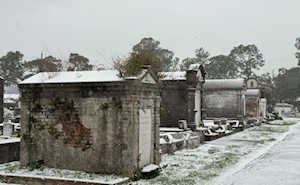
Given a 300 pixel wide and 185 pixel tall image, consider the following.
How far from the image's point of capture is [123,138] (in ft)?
33.8

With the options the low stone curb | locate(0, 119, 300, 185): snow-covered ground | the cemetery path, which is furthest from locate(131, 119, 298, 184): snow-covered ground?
the low stone curb

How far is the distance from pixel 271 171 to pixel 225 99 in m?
24.1

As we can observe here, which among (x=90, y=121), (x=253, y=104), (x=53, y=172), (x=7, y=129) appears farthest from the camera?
(x=253, y=104)

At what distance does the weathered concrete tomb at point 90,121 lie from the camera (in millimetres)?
10336

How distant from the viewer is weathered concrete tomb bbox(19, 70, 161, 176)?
33.9 feet

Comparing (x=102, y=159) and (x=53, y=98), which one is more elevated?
(x=53, y=98)

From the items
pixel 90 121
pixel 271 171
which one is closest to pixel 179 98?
pixel 271 171

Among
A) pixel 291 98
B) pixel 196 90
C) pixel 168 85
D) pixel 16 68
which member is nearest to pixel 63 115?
pixel 168 85

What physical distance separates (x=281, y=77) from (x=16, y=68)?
6203 cm

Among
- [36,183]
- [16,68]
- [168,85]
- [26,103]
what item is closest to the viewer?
[36,183]

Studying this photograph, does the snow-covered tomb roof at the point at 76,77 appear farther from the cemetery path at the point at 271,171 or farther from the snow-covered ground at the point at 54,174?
the cemetery path at the point at 271,171

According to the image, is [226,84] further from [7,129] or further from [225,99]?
[7,129]

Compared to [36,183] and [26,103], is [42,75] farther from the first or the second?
[36,183]

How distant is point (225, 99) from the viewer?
36.2 meters
